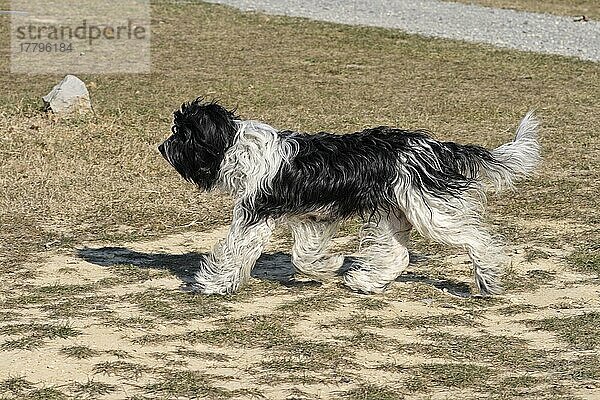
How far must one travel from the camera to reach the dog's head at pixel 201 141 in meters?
7.19

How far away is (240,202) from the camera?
282 inches

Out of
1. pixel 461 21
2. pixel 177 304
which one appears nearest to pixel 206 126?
pixel 177 304

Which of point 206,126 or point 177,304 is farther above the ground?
point 206,126

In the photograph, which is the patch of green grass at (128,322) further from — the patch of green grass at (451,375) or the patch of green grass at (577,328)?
the patch of green grass at (577,328)

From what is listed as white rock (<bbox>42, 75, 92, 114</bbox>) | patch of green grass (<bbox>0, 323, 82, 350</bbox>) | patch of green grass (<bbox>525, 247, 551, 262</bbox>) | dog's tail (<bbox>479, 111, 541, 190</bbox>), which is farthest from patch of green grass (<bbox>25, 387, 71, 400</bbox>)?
white rock (<bbox>42, 75, 92, 114</bbox>)

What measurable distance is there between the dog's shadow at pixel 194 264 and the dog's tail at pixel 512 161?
730 millimetres

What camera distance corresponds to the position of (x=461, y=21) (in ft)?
74.6

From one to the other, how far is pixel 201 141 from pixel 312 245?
95 cm

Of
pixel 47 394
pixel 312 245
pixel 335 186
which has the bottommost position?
pixel 47 394

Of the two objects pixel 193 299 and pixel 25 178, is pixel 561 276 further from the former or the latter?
pixel 25 178

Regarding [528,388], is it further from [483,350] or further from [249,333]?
[249,333]

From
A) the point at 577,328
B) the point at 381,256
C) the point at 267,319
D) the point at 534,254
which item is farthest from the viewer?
the point at 534,254

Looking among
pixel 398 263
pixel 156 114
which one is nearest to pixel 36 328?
pixel 398 263

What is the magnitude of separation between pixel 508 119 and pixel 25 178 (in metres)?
5.72
